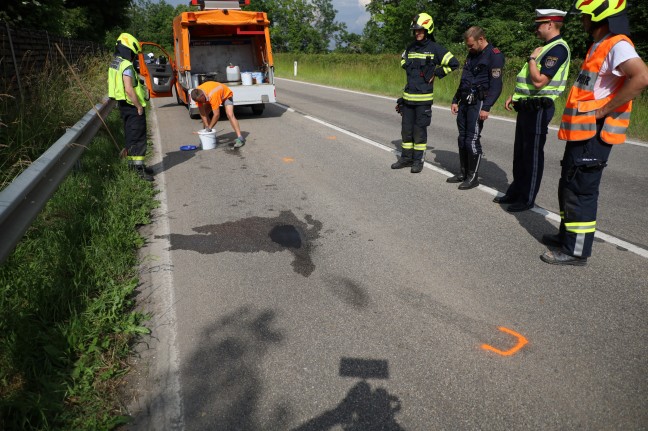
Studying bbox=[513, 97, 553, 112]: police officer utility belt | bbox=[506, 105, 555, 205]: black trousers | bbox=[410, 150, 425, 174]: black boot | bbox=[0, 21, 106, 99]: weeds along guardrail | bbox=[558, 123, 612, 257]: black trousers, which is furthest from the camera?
bbox=[0, 21, 106, 99]: weeds along guardrail

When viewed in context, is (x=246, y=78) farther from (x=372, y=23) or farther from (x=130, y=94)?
(x=372, y=23)

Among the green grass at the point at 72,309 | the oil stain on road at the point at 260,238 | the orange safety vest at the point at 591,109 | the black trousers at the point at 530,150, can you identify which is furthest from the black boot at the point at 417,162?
the green grass at the point at 72,309

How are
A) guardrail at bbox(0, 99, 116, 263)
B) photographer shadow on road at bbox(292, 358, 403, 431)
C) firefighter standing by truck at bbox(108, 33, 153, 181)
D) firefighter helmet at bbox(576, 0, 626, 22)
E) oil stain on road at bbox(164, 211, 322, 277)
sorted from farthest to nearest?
firefighter standing by truck at bbox(108, 33, 153, 181) → oil stain on road at bbox(164, 211, 322, 277) → firefighter helmet at bbox(576, 0, 626, 22) → guardrail at bbox(0, 99, 116, 263) → photographer shadow on road at bbox(292, 358, 403, 431)

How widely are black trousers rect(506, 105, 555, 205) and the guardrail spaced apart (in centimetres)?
456

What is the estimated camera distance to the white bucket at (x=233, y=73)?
1277 centimetres

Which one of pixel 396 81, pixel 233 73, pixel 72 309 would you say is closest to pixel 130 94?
pixel 72 309

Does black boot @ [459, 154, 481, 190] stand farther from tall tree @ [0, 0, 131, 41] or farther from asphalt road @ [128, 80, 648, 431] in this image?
tall tree @ [0, 0, 131, 41]

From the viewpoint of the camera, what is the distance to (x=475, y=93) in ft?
18.2

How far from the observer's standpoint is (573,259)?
12.5ft

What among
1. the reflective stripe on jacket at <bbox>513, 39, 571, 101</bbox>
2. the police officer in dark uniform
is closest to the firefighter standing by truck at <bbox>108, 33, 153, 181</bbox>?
the police officer in dark uniform

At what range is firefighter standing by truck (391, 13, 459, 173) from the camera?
6020 millimetres

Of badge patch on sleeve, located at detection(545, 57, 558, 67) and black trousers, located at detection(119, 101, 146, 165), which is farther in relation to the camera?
black trousers, located at detection(119, 101, 146, 165)

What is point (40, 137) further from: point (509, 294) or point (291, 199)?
point (509, 294)

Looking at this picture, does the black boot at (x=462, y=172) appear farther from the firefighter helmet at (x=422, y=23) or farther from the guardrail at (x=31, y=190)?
the guardrail at (x=31, y=190)
